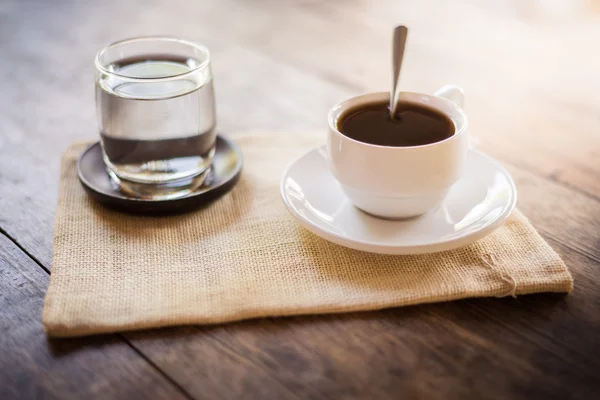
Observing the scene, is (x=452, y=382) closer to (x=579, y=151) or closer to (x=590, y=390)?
(x=590, y=390)

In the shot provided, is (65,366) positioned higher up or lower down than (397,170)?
lower down

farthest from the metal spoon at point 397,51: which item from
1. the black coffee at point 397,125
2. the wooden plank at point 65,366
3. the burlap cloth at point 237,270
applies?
the wooden plank at point 65,366

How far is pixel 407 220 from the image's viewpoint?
693 mm

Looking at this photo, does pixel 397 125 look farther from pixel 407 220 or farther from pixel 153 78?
pixel 153 78

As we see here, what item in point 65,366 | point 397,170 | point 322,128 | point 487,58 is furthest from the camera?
point 487,58

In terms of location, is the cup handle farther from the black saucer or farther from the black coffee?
the black saucer

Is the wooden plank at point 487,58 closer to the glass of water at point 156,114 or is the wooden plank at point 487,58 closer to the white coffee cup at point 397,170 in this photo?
the white coffee cup at point 397,170

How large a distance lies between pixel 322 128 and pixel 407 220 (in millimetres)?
300

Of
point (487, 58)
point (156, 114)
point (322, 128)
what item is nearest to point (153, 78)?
point (156, 114)

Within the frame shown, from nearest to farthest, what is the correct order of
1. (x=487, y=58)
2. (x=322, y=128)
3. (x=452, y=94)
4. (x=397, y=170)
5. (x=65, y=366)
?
(x=65, y=366) → (x=397, y=170) → (x=452, y=94) → (x=322, y=128) → (x=487, y=58)

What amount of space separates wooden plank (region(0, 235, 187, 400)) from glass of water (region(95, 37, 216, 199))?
8.0 inches

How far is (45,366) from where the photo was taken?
54cm

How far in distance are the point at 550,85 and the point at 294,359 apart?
74 cm

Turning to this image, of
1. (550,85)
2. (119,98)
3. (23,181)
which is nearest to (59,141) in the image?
(23,181)
